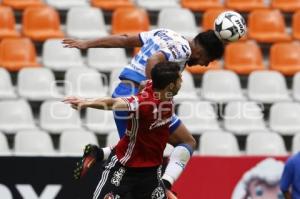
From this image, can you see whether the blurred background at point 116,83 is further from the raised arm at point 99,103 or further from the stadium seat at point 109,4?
the raised arm at point 99,103

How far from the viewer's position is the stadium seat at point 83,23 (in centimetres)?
1063

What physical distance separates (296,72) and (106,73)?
216 centimetres

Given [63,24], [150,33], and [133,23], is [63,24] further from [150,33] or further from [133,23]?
[150,33]

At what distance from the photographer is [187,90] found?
996cm

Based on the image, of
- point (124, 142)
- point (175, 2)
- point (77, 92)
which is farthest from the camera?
point (175, 2)

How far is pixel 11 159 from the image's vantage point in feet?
26.1

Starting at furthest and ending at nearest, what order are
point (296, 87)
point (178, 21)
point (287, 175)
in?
1. point (178, 21)
2. point (296, 87)
3. point (287, 175)

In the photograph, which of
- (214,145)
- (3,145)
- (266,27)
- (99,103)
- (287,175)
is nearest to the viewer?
(99,103)

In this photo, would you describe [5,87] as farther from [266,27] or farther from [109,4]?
[266,27]

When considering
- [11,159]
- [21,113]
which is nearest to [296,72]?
[21,113]

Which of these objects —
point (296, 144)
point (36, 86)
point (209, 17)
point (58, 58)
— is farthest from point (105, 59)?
point (296, 144)

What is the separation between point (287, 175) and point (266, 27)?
12.2ft

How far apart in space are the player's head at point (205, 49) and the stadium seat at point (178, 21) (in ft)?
12.2

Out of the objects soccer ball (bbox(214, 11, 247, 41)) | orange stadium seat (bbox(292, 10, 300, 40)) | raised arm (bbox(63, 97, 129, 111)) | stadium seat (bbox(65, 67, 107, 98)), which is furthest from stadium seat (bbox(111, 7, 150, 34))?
raised arm (bbox(63, 97, 129, 111))
